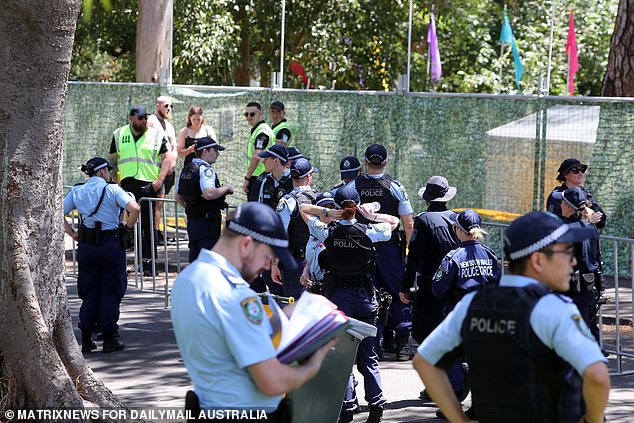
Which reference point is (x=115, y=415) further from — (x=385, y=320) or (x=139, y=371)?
(x=385, y=320)

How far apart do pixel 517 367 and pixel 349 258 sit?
403 centimetres

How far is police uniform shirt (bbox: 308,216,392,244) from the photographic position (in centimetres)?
830

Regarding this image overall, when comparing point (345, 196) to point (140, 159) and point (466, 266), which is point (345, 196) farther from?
point (140, 159)

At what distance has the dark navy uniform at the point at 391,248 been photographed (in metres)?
9.95

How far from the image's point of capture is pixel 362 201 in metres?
9.93

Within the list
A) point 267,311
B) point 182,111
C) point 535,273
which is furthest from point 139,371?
point 182,111

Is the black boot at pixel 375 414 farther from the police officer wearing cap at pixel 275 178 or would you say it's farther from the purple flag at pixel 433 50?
the purple flag at pixel 433 50

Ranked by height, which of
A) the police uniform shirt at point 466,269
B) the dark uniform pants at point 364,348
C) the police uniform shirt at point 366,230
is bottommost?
the dark uniform pants at point 364,348

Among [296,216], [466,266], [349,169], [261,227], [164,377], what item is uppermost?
[261,227]

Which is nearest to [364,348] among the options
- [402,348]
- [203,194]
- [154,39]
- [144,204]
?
[402,348]

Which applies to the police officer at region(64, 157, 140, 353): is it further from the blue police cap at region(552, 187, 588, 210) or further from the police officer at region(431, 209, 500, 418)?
the blue police cap at region(552, 187, 588, 210)

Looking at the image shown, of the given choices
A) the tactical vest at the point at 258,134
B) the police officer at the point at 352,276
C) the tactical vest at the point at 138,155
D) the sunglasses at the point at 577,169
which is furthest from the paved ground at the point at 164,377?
the tactical vest at the point at 258,134

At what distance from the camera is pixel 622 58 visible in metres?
15.1

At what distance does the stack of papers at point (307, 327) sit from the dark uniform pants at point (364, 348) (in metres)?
3.35
